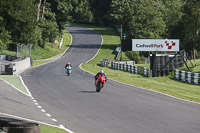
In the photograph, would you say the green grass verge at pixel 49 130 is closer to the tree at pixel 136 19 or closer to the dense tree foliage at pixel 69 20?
the dense tree foliage at pixel 69 20

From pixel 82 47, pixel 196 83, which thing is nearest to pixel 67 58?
pixel 82 47

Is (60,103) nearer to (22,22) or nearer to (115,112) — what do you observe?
(115,112)

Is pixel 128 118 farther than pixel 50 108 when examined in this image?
No

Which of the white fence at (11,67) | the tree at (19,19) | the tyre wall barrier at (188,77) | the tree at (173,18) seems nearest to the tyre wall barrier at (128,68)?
the tyre wall barrier at (188,77)

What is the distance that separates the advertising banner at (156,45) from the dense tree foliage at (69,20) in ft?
77.0

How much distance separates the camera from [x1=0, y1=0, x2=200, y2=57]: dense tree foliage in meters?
Result: 66.4

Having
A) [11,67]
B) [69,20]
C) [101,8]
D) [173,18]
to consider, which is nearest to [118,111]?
[11,67]

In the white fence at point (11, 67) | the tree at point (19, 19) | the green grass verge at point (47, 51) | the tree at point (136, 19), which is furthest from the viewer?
the tree at point (136, 19)

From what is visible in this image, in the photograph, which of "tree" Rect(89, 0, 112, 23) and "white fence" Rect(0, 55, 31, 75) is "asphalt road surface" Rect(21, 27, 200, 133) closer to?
"white fence" Rect(0, 55, 31, 75)

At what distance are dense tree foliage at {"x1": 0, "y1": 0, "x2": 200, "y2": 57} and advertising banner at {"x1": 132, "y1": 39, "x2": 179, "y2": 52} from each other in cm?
2346

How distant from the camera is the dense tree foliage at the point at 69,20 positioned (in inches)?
2616

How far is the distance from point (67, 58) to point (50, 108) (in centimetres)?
5368

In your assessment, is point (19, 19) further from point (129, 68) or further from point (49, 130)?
point (49, 130)

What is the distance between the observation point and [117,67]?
53.0 m
